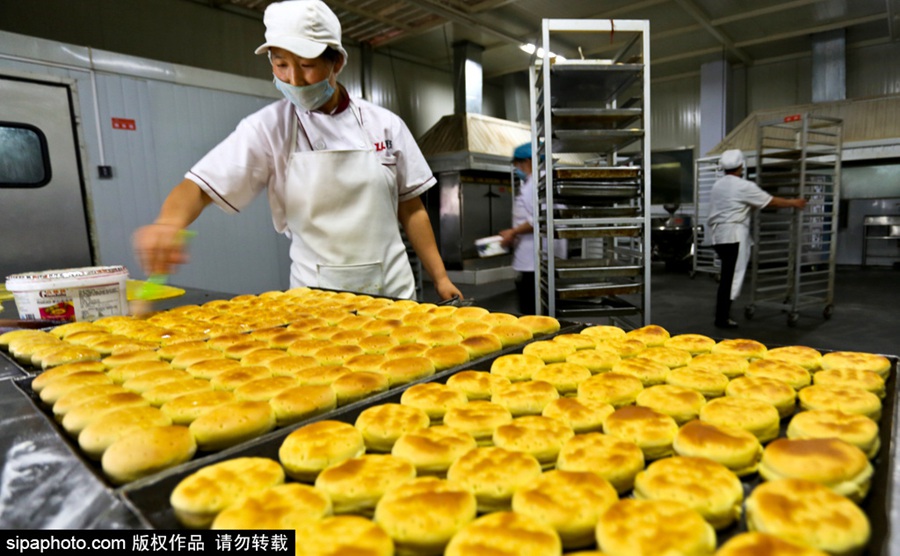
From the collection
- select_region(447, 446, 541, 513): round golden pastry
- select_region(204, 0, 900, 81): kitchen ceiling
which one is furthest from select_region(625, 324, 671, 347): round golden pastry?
select_region(204, 0, 900, 81): kitchen ceiling

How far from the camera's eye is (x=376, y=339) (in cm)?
132

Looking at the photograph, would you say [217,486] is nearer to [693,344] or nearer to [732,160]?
[693,344]

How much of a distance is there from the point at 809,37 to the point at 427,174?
10.9 metres

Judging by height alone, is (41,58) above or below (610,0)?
below

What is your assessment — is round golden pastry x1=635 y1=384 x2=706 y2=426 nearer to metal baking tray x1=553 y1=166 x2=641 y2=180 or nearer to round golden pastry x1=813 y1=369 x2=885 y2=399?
round golden pastry x1=813 y1=369 x2=885 y2=399

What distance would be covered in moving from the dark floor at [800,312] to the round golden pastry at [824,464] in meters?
2.58

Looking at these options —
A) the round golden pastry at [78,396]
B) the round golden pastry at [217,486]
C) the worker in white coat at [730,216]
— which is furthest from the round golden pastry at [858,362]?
the worker in white coat at [730,216]

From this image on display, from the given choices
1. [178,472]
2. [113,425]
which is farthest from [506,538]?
[113,425]

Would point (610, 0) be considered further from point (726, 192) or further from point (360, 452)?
point (360, 452)

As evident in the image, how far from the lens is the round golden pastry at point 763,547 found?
480 millimetres

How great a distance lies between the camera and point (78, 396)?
2.97 ft

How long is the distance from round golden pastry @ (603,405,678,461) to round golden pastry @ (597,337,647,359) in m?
0.31

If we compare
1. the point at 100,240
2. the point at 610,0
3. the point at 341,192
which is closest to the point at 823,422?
the point at 341,192

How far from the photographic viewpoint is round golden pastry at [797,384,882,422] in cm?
80
